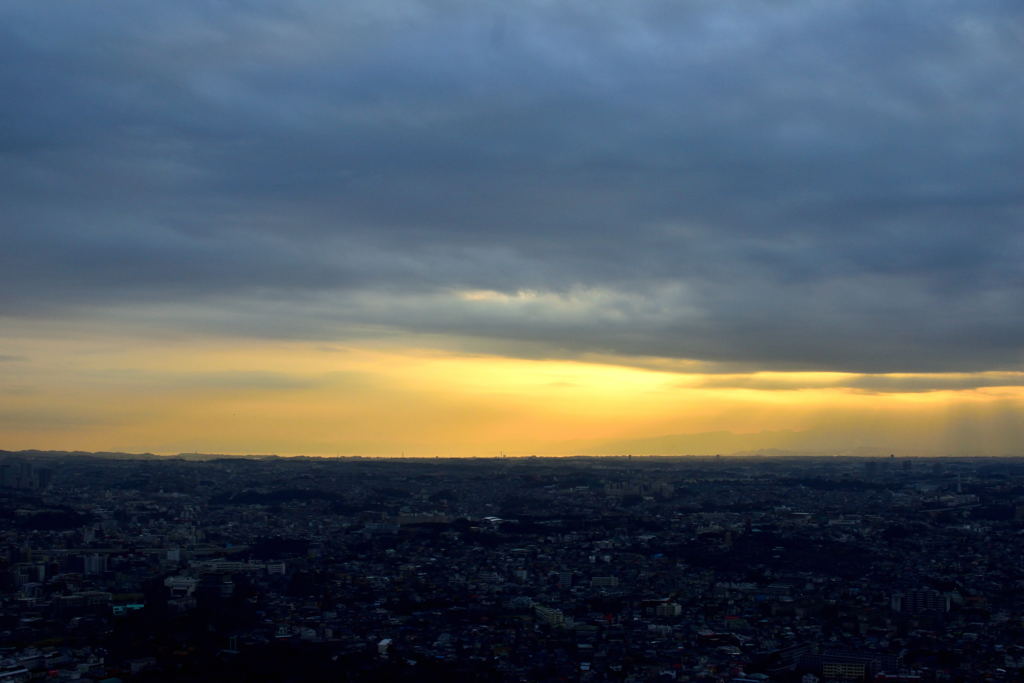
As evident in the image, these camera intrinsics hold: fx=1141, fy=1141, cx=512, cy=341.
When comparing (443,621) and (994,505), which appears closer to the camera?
(443,621)

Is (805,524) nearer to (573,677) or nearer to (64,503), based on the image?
(573,677)

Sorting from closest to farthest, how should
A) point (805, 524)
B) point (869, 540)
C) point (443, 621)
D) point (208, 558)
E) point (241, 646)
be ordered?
point (241, 646) → point (443, 621) → point (208, 558) → point (869, 540) → point (805, 524)

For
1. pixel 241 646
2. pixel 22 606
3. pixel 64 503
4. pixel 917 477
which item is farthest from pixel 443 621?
pixel 917 477

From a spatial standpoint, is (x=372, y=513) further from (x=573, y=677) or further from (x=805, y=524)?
(x=573, y=677)

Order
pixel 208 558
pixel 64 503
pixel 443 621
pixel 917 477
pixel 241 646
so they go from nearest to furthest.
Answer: pixel 241 646, pixel 443 621, pixel 208 558, pixel 64 503, pixel 917 477

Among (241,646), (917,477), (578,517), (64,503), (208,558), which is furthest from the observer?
(917,477)

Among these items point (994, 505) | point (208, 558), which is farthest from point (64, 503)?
point (994, 505)
